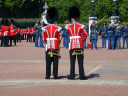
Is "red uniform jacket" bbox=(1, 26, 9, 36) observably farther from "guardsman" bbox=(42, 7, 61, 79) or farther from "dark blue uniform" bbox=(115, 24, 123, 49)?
"guardsman" bbox=(42, 7, 61, 79)

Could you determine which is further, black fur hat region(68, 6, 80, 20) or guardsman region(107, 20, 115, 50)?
guardsman region(107, 20, 115, 50)

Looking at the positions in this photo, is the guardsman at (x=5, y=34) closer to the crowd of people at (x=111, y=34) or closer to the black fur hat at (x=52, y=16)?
the crowd of people at (x=111, y=34)

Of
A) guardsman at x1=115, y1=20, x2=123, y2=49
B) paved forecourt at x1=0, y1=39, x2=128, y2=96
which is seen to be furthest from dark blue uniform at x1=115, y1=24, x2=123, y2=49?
paved forecourt at x1=0, y1=39, x2=128, y2=96

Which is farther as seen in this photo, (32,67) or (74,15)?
(32,67)

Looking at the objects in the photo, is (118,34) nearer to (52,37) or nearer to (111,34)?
(111,34)

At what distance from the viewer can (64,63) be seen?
52.9 ft

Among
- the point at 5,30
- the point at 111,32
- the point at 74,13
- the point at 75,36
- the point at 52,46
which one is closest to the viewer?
the point at 75,36

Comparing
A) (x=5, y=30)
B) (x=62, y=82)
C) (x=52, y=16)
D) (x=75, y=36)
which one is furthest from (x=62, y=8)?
(x=62, y=82)

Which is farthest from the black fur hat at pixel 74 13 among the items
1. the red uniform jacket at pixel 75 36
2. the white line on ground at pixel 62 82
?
the white line on ground at pixel 62 82
